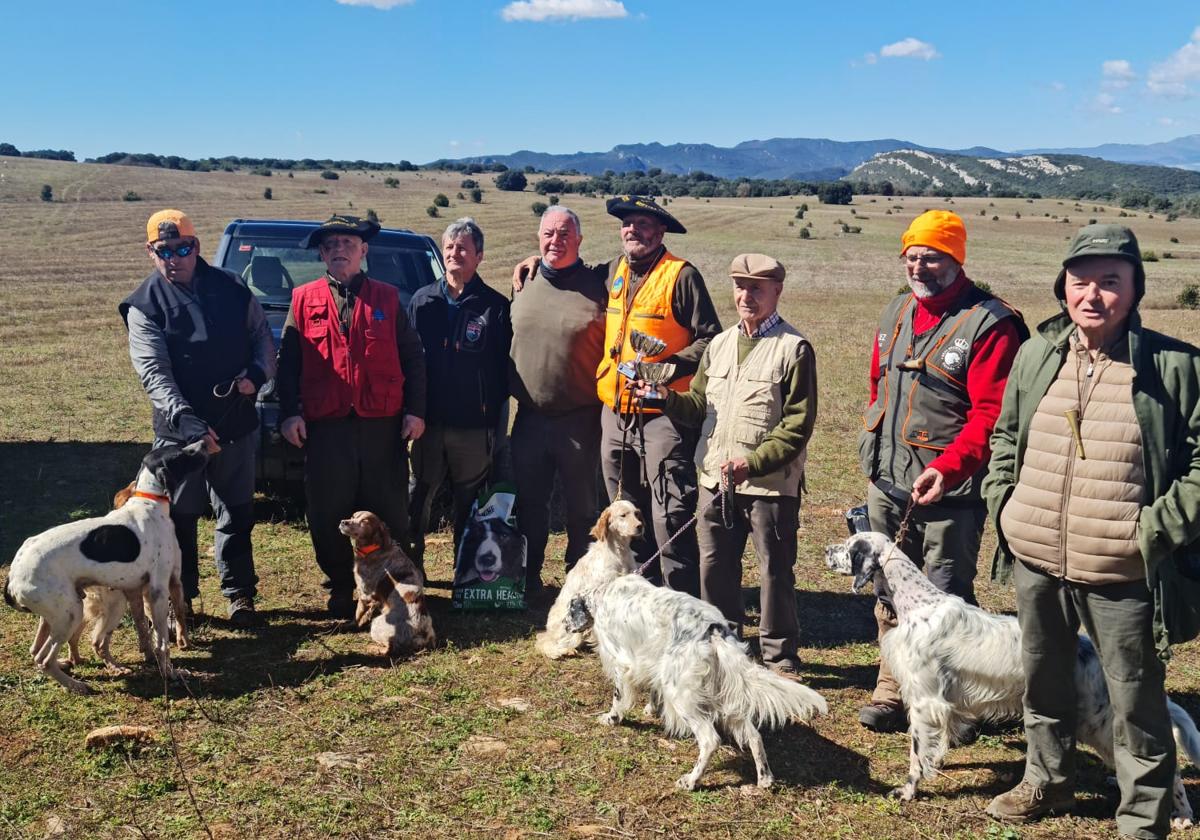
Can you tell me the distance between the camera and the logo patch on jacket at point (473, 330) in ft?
19.2

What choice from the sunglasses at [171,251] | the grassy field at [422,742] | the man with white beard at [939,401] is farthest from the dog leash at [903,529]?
the sunglasses at [171,251]

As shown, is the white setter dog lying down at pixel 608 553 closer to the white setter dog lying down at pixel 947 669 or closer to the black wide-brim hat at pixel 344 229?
the white setter dog lying down at pixel 947 669

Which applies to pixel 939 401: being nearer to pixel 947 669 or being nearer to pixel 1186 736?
pixel 947 669

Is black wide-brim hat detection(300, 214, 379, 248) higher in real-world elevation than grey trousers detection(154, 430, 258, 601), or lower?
higher

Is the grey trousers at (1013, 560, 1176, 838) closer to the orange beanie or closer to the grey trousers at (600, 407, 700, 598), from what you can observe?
the orange beanie

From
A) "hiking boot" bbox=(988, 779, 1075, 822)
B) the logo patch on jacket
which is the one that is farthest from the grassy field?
the logo patch on jacket

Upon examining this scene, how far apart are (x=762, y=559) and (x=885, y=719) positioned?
99cm

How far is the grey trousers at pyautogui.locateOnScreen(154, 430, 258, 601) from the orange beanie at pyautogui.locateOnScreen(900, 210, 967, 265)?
4044 mm

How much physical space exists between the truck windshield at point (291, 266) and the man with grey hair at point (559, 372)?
2.73 m

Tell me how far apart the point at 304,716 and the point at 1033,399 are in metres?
3.72

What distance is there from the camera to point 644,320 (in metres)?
5.25

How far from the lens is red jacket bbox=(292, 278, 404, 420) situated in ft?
18.0

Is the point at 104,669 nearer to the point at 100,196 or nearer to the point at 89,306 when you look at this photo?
the point at 89,306

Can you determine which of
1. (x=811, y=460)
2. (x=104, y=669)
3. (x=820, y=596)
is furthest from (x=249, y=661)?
(x=811, y=460)
